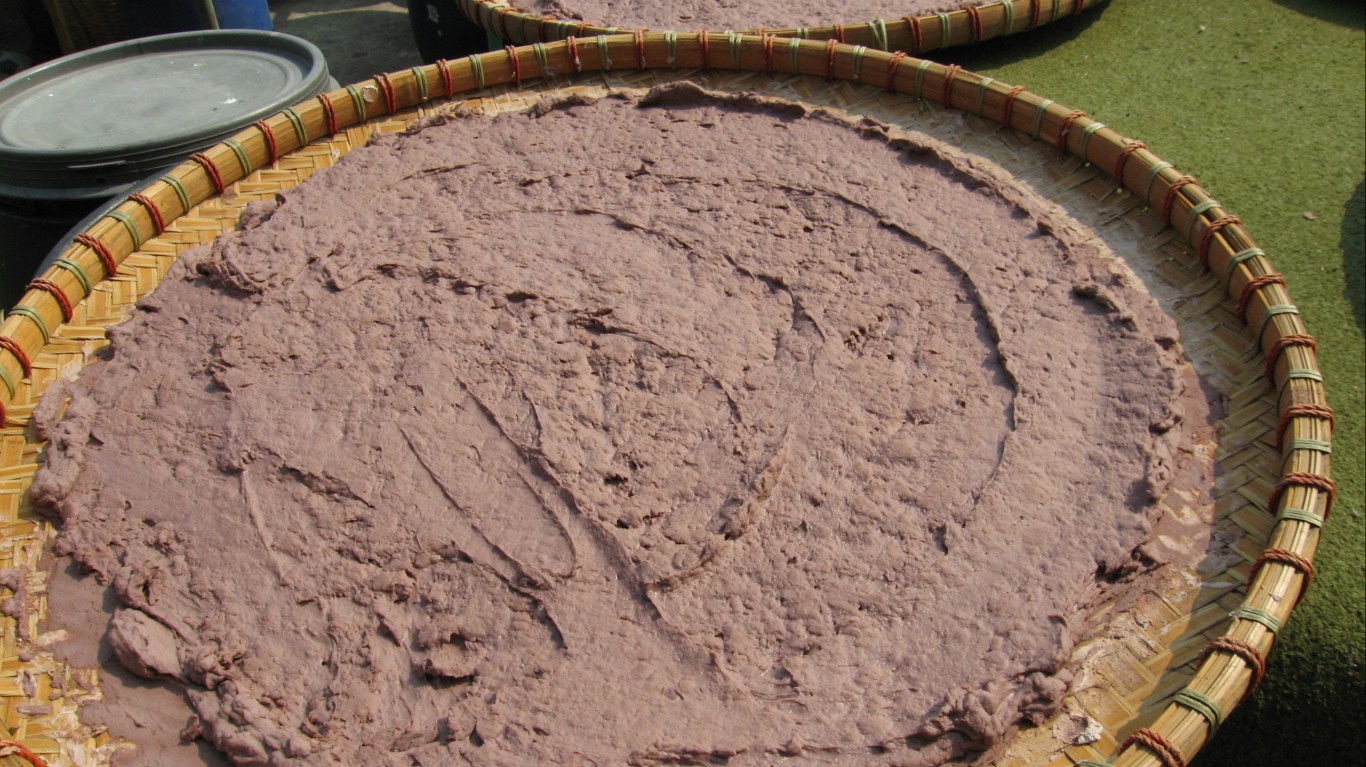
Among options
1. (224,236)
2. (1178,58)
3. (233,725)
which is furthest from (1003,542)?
(1178,58)

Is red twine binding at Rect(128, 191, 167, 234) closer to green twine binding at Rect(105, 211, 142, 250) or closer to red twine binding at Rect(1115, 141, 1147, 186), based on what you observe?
green twine binding at Rect(105, 211, 142, 250)

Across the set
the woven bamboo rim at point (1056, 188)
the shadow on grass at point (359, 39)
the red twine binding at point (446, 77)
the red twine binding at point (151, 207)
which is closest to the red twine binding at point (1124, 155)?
the woven bamboo rim at point (1056, 188)

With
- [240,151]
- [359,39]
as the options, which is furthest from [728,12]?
[359,39]

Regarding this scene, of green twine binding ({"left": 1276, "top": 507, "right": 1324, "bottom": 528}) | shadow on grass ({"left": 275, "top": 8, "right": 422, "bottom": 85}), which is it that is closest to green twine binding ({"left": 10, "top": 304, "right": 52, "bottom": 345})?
green twine binding ({"left": 1276, "top": 507, "right": 1324, "bottom": 528})

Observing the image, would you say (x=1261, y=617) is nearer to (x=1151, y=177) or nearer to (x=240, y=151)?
(x=1151, y=177)

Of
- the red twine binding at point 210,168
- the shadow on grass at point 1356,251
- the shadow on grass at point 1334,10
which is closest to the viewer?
the red twine binding at point 210,168

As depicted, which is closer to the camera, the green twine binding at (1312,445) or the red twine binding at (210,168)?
the green twine binding at (1312,445)

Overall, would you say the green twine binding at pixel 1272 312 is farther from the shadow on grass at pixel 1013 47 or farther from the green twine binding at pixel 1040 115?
the shadow on grass at pixel 1013 47

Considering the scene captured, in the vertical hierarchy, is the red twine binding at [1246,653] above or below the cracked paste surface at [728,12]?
below
